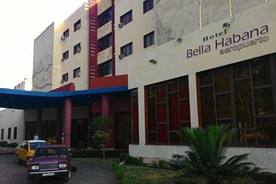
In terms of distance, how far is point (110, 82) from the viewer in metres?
28.0

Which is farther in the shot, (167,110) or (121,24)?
(121,24)

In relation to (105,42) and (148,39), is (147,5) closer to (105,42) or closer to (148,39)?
(148,39)

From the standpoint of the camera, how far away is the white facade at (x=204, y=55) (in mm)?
12548

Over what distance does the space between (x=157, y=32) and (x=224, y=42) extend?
9.66 metres

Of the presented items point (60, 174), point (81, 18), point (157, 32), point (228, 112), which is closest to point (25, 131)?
point (81, 18)

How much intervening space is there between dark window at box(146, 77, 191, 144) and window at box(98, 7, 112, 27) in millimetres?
19171

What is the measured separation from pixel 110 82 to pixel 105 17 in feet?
41.5

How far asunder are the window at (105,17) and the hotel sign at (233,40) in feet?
72.4

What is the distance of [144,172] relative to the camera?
1562 centimetres

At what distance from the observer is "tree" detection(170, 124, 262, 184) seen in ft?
34.1

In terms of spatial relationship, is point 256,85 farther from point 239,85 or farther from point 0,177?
point 0,177

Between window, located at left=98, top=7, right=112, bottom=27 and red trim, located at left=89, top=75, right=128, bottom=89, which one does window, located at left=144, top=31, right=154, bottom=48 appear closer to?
red trim, located at left=89, top=75, right=128, bottom=89

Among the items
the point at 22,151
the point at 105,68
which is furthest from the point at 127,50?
the point at 22,151

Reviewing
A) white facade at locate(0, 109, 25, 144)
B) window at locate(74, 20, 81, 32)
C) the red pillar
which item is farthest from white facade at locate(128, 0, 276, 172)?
white facade at locate(0, 109, 25, 144)
